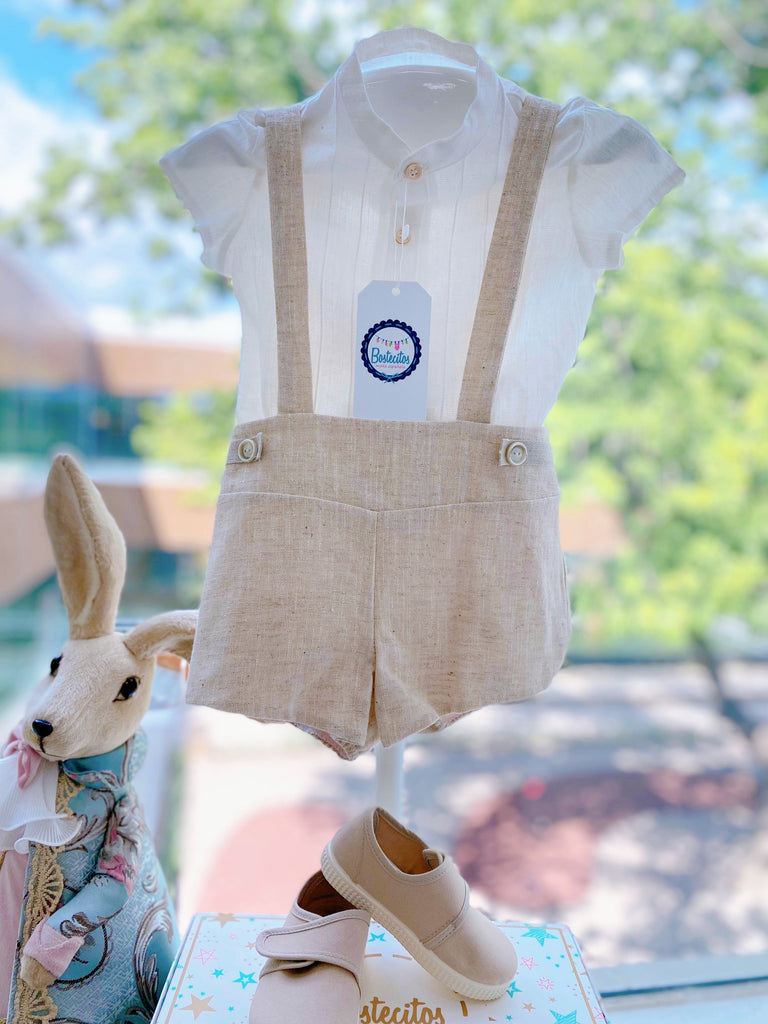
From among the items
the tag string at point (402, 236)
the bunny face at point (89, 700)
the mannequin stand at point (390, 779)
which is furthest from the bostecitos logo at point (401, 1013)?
the tag string at point (402, 236)

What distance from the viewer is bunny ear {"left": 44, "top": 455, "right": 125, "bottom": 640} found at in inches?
33.4

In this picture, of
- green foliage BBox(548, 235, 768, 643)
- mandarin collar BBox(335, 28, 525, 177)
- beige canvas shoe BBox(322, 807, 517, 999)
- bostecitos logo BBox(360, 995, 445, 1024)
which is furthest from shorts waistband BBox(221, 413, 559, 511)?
green foliage BBox(548, 235, 768, 643)

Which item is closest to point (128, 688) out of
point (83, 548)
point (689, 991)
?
point (83, 548)

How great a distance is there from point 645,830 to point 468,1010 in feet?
6.94

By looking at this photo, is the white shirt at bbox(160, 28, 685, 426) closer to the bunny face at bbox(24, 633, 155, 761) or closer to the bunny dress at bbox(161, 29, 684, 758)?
the bunny dress at bbox(161, 29, 684, 758)

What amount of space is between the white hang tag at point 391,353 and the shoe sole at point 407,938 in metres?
0.48

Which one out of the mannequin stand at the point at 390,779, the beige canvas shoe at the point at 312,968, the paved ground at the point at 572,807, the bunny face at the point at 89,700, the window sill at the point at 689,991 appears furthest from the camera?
the paved ground at the point at 572,807

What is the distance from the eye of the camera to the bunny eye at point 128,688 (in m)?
0.87

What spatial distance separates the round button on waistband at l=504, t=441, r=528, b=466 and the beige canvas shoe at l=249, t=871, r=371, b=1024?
49 centimetres

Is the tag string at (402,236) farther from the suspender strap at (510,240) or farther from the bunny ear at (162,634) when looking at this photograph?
the bunny ear at (162,634)

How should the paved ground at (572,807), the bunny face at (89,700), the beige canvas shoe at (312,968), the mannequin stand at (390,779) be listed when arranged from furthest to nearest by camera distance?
the paved ground at (572,807) < the mannequin stand at (390,779) < the bunny face at (89,700) < the beige canvas shoe at (312,968)

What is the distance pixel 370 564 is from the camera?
72 cm

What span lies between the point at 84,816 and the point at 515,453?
621 millimetres

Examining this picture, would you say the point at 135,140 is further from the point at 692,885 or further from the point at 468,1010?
the point at 692,885
